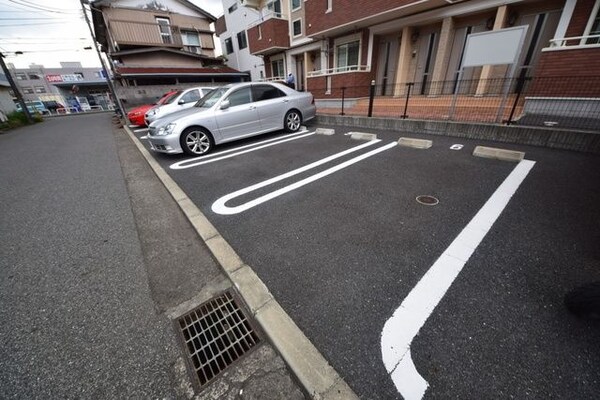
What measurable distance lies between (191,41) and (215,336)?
27.9m

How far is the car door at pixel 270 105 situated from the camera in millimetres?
6227

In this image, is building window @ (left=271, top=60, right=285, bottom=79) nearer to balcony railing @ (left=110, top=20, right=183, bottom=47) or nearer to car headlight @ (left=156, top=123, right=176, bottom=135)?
balcony railing @ (left=110, top=20, right=183, bottom=47)

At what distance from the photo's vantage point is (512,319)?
5.15 feet

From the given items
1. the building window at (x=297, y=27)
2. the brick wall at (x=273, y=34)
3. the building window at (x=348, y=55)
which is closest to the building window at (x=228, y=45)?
the brick wall at (x=273, y=34)

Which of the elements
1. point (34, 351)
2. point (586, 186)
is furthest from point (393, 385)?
point (586, 186)

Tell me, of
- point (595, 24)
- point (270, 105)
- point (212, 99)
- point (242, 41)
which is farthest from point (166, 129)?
point (242, 41)

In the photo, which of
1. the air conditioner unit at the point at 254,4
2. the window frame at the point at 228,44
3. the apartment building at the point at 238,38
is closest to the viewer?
the air conditioner unit at the point at 254,4

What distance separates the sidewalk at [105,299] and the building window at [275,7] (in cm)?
1640

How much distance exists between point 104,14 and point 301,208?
25.9 metres

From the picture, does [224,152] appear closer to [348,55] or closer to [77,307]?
[77,307]

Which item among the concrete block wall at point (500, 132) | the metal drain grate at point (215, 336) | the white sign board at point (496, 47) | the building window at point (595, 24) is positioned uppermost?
the building window at point (595, 24)

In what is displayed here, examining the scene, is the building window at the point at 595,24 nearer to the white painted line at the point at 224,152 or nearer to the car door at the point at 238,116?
the white painted line at the point at 224,152

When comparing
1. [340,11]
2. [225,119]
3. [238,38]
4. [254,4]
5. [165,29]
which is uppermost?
[254,4]

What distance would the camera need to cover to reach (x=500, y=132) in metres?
5.20
